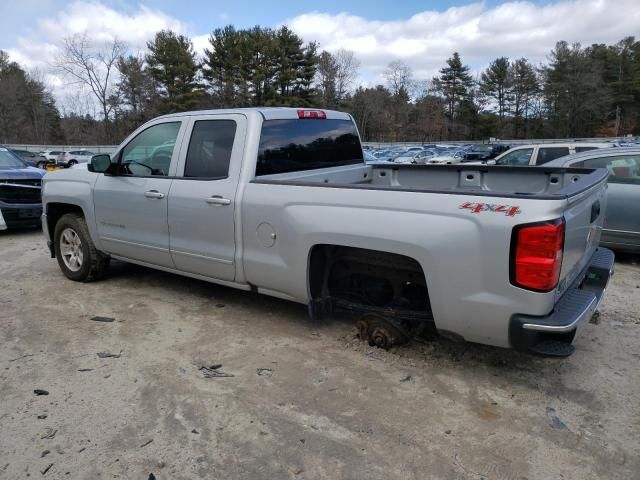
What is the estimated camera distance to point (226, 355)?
3.93 metres

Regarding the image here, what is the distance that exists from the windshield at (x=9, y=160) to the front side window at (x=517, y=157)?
10.3 m

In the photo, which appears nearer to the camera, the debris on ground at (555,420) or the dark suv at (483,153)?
the debris on ground at (555,420)

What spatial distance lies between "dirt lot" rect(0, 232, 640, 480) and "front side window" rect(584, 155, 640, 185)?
8.92ft

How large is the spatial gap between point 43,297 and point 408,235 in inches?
168

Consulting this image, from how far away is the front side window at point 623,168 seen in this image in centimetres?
678

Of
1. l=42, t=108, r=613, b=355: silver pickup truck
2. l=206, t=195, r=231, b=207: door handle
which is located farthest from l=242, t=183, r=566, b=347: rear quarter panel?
l=206, t=195, r=231, b=207: door handle

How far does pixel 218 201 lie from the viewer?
4.23 metres

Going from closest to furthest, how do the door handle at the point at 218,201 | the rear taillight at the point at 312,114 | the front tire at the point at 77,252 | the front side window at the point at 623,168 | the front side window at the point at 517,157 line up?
the door handle at the point at 218,201
the rear taillight at the point at 312,114
the front tire at the point at 77,252
the front side window at the point at 623,168
the front side window at the point at 517,157

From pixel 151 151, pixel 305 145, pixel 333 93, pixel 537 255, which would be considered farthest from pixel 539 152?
pixel 333 93

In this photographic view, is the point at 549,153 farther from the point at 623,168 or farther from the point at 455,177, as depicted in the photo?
the point at 455,177

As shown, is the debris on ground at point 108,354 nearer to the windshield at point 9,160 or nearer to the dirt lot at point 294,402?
the dirt lot at point 294,402

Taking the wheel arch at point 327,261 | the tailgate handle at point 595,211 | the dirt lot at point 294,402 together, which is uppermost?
the tailgate handle at point 595,211

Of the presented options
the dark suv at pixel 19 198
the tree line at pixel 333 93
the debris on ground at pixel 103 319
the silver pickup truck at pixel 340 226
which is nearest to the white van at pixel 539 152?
the silver pickup truck at pixel 340 226

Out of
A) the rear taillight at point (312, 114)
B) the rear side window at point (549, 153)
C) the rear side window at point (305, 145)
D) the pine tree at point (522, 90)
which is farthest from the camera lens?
the pine tree at point (522, 90)
